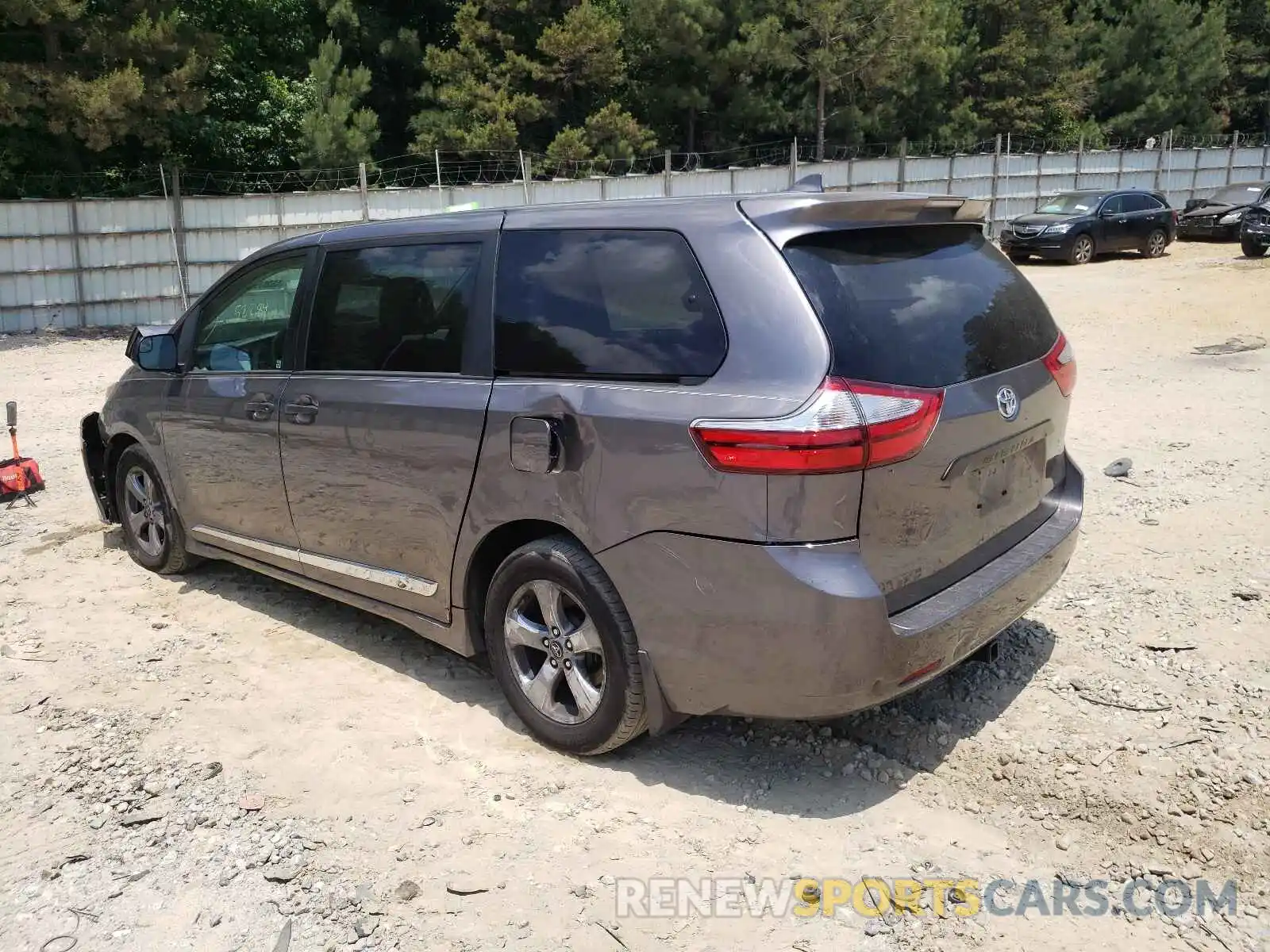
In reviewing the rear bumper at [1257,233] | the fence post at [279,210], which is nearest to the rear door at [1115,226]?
the rear bumper at [1257,233]

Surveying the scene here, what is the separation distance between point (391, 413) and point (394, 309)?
1.42 feet

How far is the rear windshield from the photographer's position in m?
3.03

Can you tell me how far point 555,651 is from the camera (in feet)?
11.6

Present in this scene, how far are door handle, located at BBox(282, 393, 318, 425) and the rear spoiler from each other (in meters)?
1.97

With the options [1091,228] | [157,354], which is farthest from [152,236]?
[1091,228]

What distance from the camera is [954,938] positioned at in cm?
270

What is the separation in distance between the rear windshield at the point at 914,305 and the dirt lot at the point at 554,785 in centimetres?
131

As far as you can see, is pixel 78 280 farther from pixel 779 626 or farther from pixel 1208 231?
pixel 1208 231

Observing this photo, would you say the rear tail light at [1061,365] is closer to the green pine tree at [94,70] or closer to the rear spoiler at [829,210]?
the rear spoiler at [829,210]

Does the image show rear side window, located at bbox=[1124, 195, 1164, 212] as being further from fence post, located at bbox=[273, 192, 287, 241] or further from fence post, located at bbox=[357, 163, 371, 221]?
fence post, located at bbox=[273, 192, 287, 241]

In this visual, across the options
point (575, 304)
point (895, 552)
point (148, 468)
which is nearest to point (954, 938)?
point (895, 552)

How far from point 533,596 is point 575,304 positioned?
98 cm

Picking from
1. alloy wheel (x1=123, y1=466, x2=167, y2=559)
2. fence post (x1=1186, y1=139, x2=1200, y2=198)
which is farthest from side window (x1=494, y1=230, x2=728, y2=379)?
fence post (x1=1186, y1=139, x2=1200, y2=198)

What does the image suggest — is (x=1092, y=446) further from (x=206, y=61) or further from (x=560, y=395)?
(x=206, y=61)
